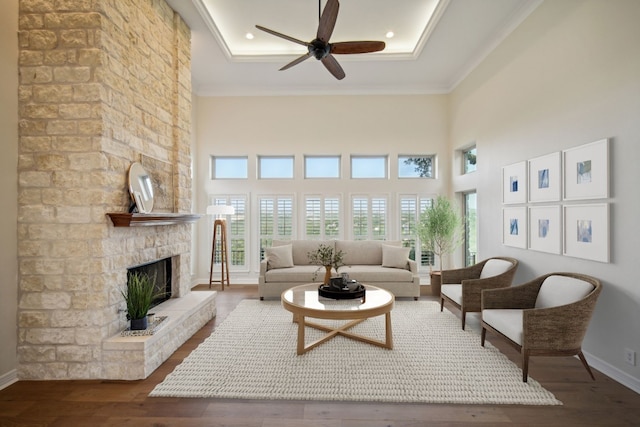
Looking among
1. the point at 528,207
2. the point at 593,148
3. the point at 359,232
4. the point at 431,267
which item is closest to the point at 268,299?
the point at 359,232

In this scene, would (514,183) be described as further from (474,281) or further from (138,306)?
(138,306)

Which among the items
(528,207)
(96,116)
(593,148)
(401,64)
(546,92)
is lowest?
(528,207)

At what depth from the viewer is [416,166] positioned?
6.79 m

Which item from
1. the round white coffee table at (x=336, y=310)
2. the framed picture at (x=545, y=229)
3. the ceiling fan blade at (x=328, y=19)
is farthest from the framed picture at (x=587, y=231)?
the ceiling fan blade at (x=328, y=19)

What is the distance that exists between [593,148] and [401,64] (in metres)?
3.56

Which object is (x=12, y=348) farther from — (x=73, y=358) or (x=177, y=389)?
(x=177, y=389)

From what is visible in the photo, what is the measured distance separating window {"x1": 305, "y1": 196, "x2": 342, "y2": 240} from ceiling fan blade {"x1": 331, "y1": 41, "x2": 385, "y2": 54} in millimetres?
3431

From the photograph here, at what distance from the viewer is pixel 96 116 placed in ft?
9.05

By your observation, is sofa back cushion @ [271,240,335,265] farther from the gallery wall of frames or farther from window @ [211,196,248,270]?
the gallery wall of frames

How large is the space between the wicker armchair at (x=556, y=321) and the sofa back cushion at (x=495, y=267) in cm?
81

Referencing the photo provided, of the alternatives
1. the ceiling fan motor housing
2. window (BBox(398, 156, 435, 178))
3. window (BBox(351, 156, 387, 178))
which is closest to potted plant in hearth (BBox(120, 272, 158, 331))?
the ceiling fan motor housing

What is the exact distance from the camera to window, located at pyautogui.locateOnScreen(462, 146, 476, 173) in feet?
19.3

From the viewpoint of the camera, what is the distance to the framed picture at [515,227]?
3969 millimetres

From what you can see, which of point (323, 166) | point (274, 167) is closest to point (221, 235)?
point (274, 167)
